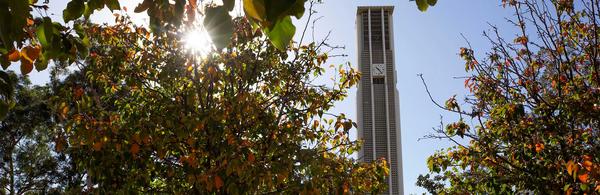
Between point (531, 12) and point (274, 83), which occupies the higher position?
point (531, 12)

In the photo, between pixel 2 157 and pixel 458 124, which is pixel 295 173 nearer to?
pixel 458 124

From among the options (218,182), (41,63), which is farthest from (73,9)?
(218,182)

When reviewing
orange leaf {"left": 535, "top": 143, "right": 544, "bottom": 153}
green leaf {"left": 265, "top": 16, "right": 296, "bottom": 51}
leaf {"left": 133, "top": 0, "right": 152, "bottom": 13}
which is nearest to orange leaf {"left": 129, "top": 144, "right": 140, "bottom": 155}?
leaf {"left": 133, "top": 0, "right": 152, "bottom": 13}

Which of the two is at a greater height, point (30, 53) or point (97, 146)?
point (97, 146)

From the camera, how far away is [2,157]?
17.9 metres

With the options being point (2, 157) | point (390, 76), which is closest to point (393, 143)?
point (390, 76)

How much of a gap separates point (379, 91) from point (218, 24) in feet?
135

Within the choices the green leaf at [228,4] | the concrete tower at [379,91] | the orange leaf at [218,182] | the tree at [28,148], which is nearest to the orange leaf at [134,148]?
the orange leaf at [218,182]

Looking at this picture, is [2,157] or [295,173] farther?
[2,157]

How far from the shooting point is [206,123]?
16.6 ft

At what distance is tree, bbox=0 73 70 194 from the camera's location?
57.2ft

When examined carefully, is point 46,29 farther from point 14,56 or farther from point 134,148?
point 134,148

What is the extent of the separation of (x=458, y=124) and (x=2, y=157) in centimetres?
1616

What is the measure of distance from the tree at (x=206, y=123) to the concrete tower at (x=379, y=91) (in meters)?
31.5
